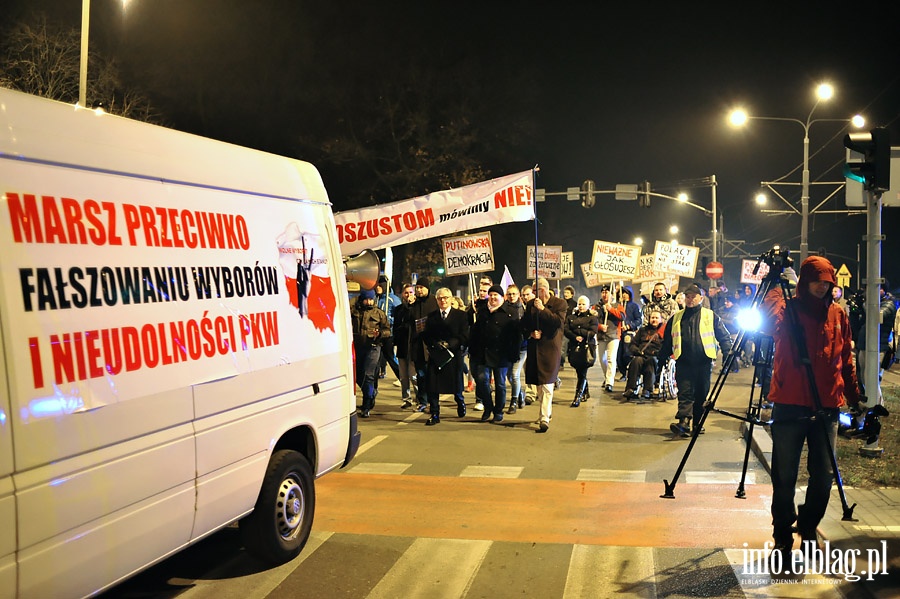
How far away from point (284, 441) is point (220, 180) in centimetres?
185

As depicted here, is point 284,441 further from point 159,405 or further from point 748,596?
point 748,596

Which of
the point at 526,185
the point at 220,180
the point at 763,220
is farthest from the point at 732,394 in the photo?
the point at 763,220

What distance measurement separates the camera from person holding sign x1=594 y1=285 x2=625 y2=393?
15.4 meters

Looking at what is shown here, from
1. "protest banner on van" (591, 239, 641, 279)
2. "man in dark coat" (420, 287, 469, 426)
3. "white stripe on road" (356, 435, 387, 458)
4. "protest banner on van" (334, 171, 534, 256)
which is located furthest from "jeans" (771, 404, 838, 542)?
"protest banner on van" (591, 239, 641, 279)

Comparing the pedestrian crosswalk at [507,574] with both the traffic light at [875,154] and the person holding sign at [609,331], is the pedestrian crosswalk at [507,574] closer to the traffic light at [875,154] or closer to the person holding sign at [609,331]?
the traffic light at [875,154]

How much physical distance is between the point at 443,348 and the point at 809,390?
6.87 metres

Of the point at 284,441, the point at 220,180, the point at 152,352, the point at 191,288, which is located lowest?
the point at 284,441

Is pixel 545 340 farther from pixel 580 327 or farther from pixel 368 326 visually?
pixel 580 327

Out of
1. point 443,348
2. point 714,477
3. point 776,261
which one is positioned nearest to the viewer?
point 776,261

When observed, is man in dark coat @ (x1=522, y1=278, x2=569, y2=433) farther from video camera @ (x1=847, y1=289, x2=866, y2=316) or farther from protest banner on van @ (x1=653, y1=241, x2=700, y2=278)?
protest banner on van @ (x1=653, y1=241, x2=700, y2=278)

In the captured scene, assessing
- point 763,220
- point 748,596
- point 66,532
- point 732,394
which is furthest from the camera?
point 763,220

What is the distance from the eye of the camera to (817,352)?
5.48 metres

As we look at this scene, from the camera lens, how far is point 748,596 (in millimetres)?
4930

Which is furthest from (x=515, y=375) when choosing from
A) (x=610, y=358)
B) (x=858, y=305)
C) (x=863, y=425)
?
(x=858, y=305)
